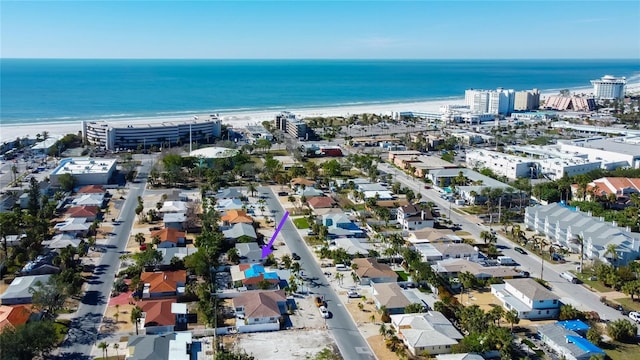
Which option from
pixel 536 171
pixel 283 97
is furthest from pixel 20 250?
pixel 283 97

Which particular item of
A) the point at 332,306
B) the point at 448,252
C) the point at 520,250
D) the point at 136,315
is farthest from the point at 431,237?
the point at 136,315

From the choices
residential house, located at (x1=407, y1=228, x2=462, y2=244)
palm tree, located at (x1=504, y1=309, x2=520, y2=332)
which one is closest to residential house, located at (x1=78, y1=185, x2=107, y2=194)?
residential house, located at (x1=407, y1=228, x2=462, y2=244)

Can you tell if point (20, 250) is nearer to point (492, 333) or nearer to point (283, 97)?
point (492, 333)

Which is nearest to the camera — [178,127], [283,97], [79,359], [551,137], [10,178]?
[79,359]

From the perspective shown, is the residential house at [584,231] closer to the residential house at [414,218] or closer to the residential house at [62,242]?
the residential house at [414,218]

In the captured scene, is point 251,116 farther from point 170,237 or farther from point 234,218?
point 170,237
